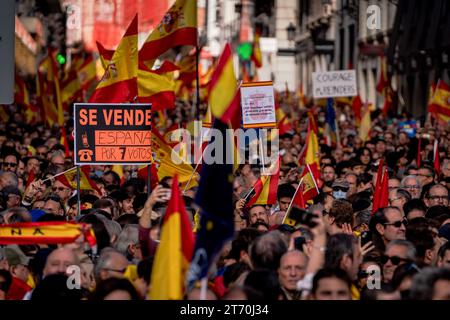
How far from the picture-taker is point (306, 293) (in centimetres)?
679

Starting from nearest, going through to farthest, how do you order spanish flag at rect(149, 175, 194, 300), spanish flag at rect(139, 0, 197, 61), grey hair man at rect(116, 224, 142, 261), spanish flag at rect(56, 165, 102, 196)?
spanish flag at rect(149, 175, 194, 300), grey hair man at rect(116, 224, 142, 261), spanish flag at rect(56, 165, 102, 196), spanish flag at rect(139, 0, 197, 61)

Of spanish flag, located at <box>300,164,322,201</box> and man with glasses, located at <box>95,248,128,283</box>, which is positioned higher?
man with glasses, located at <box>95,248,128,283</box>

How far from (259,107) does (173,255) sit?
29.6ft

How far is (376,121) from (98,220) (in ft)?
74.1

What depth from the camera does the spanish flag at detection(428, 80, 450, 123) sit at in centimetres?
2086

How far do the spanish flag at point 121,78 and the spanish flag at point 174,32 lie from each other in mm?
1699

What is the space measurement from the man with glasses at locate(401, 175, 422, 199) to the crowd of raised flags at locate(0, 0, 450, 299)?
0.76 feet

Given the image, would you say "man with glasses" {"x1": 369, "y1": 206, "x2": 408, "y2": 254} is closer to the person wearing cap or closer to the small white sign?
the person wearing cap

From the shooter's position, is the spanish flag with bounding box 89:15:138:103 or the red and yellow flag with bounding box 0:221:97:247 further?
the spanish flag with bounding box 89:15:138:103

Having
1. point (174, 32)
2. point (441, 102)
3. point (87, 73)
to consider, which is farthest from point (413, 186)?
point (87, 73)

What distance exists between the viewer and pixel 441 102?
826 inches

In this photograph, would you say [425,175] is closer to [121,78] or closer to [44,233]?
[121,78]

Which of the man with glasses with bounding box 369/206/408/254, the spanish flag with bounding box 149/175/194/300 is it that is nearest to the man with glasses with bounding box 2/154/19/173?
the man with glasses with bounding box 369/206/408/254

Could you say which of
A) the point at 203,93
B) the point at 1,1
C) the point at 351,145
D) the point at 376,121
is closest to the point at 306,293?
the point at 1,1
